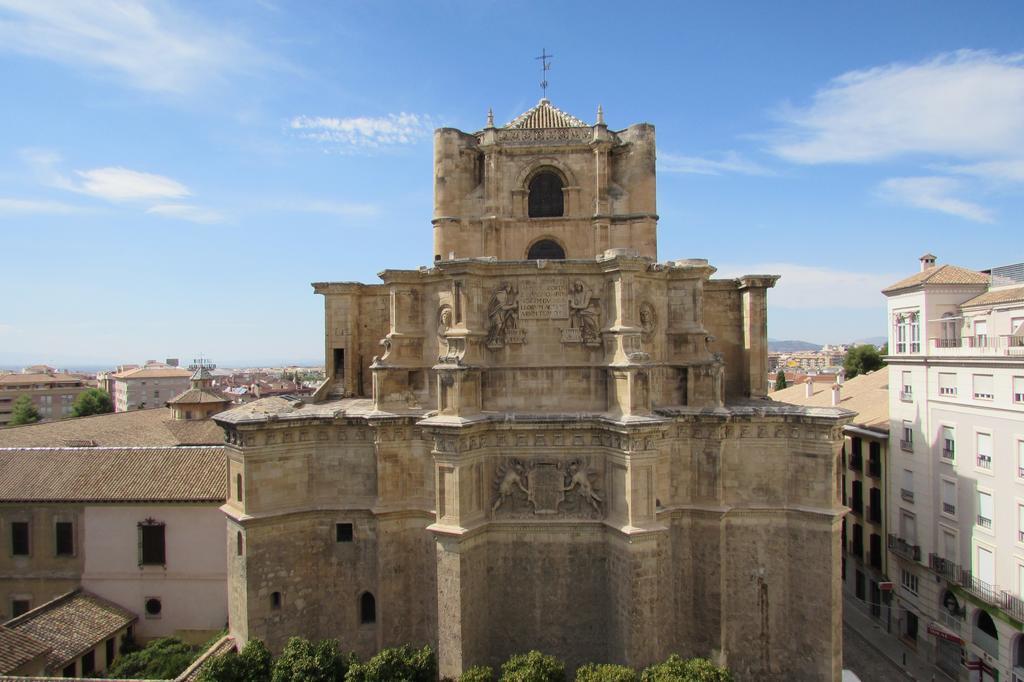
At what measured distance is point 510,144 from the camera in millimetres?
20984

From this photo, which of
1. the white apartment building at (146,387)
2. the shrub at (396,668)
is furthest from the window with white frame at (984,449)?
the white apartment building at (146,387)

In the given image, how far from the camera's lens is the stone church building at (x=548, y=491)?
1620 centimetres

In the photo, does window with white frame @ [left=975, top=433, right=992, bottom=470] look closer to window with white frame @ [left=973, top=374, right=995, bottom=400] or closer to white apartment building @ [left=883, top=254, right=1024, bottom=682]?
white apartment building @ [left=883, top=254, right=1024, bottom=682]

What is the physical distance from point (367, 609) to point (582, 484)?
25.1 ft

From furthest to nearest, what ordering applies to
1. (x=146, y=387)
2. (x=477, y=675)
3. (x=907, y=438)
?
1. (x=146, y=387)
2. (x=907, y=438)
3. (x=477, y=675)

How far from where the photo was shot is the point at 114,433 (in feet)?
121

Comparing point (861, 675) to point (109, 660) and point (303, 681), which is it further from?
point (109, 660)

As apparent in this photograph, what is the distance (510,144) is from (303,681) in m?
16.7

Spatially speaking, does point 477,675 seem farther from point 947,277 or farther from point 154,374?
point 154,374

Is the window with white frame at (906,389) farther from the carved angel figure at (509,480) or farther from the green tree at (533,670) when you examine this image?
the green tree at (533,670)

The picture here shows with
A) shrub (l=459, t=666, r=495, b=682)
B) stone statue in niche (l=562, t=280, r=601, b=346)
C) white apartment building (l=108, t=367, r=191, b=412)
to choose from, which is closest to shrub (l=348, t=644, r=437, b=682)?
shrub (l=459, t=666, r=495, b=682)

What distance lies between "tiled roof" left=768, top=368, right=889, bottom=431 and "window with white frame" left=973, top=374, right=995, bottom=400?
17.7 ft

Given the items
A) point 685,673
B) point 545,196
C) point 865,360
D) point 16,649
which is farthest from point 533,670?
point 865,360

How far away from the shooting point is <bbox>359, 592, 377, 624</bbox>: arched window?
18.3 m
